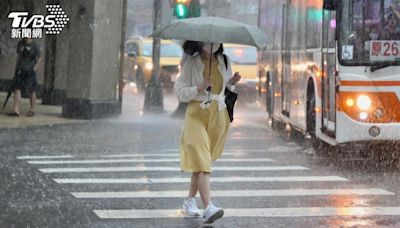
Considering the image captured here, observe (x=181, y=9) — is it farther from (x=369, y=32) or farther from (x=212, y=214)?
(x=212, y=214)

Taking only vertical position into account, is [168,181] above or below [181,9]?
below

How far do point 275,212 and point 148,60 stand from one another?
21561mm

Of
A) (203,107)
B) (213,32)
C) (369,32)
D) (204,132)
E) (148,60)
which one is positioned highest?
(369,32)

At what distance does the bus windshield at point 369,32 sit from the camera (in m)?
9.94

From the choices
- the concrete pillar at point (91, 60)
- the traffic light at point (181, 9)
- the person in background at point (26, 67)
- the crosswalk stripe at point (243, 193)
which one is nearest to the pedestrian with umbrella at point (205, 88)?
the crosswalk stripe at point (243, 193)

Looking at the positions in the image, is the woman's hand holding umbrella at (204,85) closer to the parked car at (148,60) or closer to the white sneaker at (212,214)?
the white sneaker at (212,214)

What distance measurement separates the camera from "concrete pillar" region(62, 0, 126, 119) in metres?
16.9

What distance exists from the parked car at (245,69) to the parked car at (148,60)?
11.9 ft

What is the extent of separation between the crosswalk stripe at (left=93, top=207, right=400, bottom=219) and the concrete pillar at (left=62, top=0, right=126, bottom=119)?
989cm

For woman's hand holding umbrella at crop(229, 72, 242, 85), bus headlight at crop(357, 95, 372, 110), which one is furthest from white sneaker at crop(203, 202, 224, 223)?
bus headlight at crop(357, 95, 372, 110)

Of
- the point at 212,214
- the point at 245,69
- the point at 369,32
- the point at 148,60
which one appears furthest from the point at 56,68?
the point at 212,214

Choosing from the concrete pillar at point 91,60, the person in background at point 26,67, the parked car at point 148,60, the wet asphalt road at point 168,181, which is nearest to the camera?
the wet asphalt road at point 168,181

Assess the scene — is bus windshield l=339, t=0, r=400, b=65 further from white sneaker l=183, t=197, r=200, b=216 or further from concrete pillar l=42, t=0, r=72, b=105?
concrete pillar l=42, t=0, r=72, b=105

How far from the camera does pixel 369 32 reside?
32.7 feet
